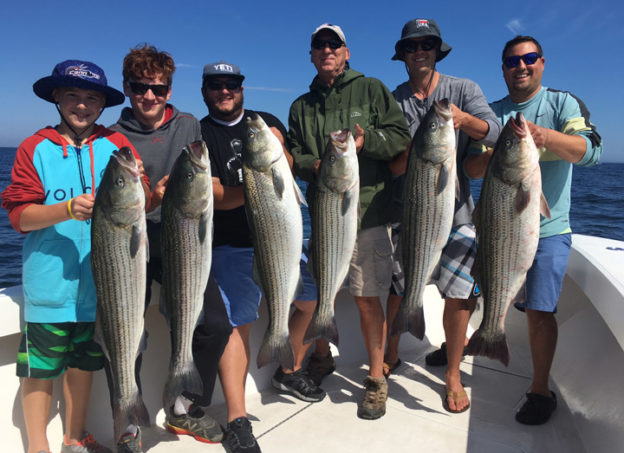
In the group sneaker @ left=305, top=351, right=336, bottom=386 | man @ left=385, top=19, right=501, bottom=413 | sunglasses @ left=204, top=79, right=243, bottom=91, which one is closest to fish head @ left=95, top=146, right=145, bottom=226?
sunglasses @ left=204, top=79, right=243, bottom=91

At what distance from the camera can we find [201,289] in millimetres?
3039

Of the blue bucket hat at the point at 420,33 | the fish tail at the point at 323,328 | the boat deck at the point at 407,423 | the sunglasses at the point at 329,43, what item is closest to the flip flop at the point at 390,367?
the boat deck at the point at 407,423

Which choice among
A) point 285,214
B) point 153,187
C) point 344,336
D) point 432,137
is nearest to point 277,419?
point 344,336

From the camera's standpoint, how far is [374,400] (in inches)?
157

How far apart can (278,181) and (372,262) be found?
1327 millimetres

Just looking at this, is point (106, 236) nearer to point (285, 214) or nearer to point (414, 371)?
point (285, 214)

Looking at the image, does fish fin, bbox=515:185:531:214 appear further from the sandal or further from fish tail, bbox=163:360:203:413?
fish tail, bbox=163:360:203:413

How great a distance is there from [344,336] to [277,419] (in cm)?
140

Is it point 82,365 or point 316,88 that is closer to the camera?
point 82,365

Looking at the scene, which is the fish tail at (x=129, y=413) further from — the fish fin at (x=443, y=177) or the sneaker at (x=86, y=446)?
the fish fin at (x=443, y=177)

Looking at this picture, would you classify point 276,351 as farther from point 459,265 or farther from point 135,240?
point 459,265

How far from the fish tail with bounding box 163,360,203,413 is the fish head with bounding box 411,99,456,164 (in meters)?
2.14

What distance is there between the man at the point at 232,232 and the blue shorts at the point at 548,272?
2.21m

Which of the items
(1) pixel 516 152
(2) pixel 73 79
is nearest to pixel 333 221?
(1) pixel 516 152
